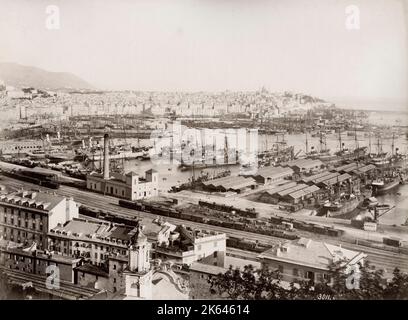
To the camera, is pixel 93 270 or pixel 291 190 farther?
pixel 291 190

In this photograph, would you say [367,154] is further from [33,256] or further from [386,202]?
[33,256]

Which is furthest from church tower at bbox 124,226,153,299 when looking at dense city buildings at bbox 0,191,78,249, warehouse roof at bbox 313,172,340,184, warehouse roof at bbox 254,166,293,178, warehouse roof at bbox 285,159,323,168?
warehouse roof at bbox 313,172,340,184

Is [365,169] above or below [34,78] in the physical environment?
below

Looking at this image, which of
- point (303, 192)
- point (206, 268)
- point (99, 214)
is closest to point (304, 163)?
point (303, 192)

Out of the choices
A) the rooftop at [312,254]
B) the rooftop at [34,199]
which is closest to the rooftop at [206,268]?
the rooftop at [312,254]

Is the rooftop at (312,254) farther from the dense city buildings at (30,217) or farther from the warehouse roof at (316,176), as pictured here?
the dense city buildings at (30,217)

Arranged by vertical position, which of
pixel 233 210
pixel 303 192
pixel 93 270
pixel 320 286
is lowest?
pixel 320 286

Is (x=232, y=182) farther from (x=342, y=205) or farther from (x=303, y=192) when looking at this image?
(x=342, y=205)

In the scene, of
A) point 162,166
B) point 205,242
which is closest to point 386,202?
point 205,242
